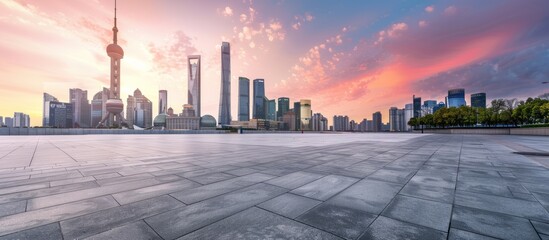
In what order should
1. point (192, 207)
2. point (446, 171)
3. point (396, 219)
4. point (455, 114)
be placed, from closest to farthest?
point (396, 219), point (192, 207), point (446, 171), point (455, 114)

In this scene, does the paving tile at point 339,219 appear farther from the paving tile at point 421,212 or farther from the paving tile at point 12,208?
the paving tile at point 12,208

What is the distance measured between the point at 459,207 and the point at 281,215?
9.53 feet

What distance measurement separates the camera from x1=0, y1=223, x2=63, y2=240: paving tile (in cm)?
247

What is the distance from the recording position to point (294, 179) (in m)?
5.41

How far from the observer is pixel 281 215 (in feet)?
10.4

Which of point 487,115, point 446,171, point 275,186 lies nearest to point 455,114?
point 487,115

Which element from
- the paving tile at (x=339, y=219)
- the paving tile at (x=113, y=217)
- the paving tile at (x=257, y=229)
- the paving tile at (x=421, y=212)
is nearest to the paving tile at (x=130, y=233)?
the paving tile at (x=113, y=217)

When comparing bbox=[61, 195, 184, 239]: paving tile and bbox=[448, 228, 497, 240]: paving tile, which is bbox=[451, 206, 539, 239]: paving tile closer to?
bbox=[448, 228, 497, 240]: paving tile

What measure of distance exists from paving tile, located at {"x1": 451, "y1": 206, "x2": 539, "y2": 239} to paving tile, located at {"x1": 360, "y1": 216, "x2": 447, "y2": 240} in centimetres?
46

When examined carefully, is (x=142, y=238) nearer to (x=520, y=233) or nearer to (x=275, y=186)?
(x=275, y=186)

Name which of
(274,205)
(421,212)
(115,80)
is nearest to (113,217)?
(274,205)

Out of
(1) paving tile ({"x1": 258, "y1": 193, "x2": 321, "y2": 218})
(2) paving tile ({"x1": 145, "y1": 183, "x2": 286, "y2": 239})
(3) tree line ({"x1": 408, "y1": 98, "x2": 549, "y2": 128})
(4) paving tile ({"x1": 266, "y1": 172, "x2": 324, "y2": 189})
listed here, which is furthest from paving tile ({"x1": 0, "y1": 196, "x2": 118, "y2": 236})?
(3) tree line ({"x1": 408, "y1": 98, "x2": 549, "y2": 128})

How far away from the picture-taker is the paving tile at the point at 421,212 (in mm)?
2920

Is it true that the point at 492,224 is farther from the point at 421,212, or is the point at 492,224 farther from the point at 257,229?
the point at 257,229
